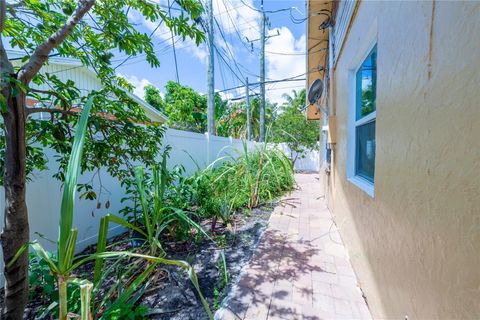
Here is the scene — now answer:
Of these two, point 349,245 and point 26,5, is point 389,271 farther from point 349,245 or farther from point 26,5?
point 26,5

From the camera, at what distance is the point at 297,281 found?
2166 millimetres

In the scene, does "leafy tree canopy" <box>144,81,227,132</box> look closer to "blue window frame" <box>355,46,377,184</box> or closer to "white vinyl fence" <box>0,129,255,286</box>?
"white vinyl fence" <box>0,129,255,286</box>

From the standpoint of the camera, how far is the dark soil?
5.83 feet

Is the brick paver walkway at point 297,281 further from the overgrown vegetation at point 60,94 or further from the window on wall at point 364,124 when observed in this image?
the overgrown vegetation at point 60,94

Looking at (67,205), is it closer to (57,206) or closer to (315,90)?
(57,206)

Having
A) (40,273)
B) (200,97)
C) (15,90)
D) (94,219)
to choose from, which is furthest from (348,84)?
(200,97)

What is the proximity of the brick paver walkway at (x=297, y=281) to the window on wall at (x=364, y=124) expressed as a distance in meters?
0.94

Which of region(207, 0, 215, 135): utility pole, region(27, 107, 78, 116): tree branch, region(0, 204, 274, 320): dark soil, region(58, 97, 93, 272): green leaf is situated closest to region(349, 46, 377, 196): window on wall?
region(0, 204, 274, 320): dark soil

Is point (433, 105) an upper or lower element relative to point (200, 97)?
lower

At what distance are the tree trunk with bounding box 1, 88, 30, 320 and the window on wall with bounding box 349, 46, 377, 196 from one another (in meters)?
2.53

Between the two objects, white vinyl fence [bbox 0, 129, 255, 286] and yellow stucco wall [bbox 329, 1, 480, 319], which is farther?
white vinyl fence [bbox 0, 129, 255, 286]

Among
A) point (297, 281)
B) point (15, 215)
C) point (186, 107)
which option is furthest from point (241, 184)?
point (186, 107)

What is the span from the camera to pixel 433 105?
0.93 meters

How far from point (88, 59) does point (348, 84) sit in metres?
2.81
